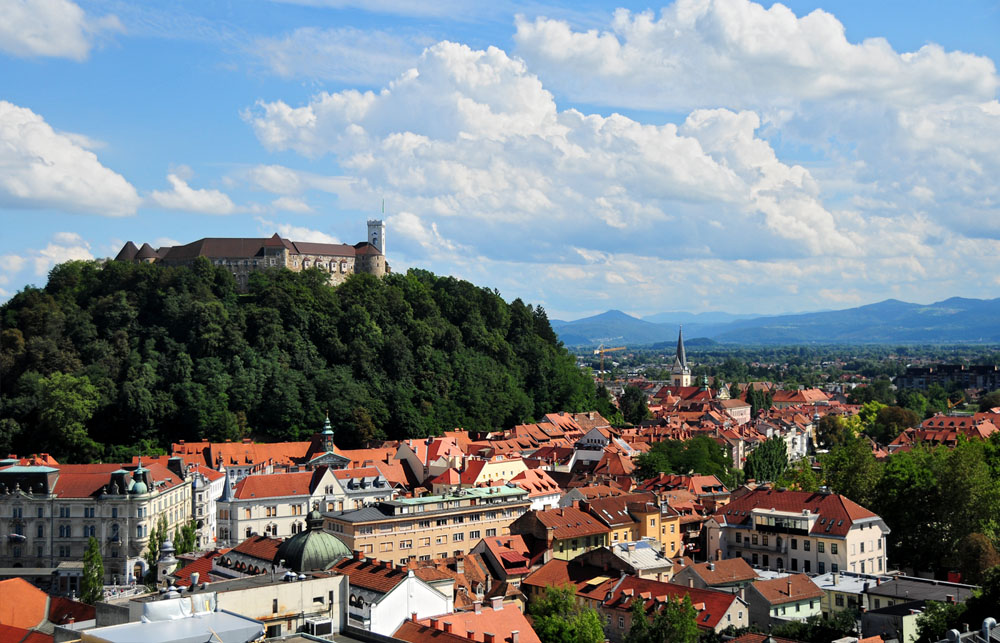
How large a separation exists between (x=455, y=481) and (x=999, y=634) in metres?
44.1

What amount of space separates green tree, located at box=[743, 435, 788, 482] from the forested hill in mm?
28183

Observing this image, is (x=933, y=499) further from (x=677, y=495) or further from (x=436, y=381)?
(x=436, y=381)

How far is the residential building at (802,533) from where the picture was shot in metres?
50.4

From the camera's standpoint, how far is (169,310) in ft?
314

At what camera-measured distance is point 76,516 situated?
189 feet

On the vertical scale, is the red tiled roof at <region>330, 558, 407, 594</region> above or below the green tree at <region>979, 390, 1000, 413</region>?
above

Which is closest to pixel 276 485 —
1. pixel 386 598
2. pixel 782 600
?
pixel 386 598

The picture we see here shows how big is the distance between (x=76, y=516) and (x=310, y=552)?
92.1 ft

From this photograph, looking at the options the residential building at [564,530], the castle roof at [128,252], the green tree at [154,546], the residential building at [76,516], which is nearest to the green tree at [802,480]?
the residential building at [564,530]

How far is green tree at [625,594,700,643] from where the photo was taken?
34.2 meters

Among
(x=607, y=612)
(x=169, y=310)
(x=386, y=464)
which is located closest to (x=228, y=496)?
(x=386, y=464)

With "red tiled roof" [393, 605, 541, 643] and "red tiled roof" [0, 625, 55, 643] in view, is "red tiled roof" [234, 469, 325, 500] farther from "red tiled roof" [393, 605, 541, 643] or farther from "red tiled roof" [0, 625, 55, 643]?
"red tiled roof" [0, 625, 55, 643]

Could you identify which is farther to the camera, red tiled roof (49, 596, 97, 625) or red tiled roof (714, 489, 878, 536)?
red tiled roof (714, 489, 878, 536)

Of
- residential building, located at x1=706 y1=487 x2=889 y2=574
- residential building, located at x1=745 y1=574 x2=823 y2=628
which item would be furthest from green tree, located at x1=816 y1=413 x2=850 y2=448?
residential building, located at x1=745 y1=574 x2=823 y2=628
